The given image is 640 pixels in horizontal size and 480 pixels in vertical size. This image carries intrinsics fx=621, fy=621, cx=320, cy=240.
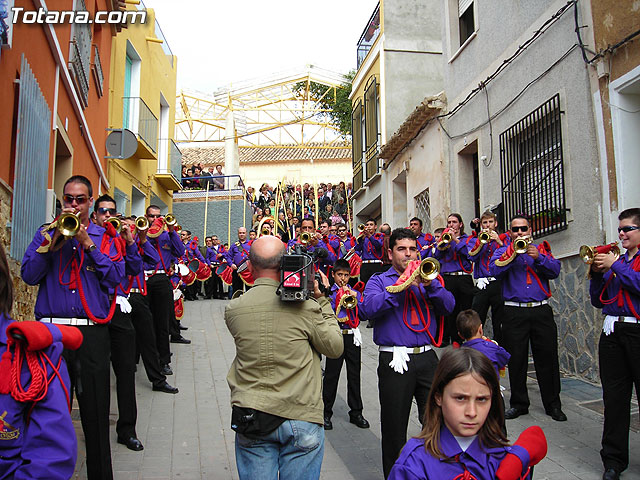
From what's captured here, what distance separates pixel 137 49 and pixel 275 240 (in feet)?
46.5

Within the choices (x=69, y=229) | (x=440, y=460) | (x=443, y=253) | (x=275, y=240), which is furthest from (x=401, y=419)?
(x=443, y=253)

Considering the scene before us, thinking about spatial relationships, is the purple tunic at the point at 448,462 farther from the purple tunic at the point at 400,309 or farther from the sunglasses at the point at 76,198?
the sunglasses at the point at 76,198

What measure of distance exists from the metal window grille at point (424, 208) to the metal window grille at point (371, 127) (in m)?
3.47

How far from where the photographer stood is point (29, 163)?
677 cm

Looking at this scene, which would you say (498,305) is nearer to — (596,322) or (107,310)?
(596,322)

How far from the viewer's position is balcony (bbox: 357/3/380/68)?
61.8 feet

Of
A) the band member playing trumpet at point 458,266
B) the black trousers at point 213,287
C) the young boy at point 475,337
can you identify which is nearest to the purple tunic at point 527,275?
the young boy at point 475,337

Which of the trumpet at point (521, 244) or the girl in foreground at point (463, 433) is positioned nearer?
the girl in foreground at point (463, 433)

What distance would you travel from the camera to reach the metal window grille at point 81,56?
9.23 metres

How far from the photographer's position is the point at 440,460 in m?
2.45

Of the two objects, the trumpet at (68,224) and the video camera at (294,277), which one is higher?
the trumpet at (68,224)

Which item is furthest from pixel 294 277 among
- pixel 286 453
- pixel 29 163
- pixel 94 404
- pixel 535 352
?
pixel 29 163

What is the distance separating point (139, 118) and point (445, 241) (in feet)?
31.4

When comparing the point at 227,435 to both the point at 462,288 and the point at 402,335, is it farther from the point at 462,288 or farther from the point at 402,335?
the point at 462,288
